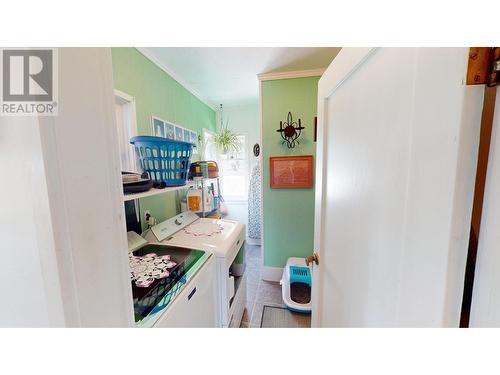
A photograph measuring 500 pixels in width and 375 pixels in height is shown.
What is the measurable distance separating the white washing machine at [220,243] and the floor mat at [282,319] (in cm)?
25

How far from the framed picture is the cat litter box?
967 millimetres

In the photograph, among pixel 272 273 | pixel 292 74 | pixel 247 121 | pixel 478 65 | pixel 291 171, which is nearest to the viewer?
pixel 478 65

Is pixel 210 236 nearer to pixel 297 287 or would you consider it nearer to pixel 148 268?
pixel 148 268

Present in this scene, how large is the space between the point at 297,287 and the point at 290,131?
1.81 m

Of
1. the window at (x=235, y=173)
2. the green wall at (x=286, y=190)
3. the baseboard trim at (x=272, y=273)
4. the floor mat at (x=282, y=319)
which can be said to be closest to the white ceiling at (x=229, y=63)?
the green wall at (x=286, y=190)

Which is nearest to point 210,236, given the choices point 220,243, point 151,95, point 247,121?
point 220,243

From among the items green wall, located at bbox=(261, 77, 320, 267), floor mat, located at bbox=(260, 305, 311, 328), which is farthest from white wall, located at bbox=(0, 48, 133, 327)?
green wall, located at bbox=(261, 77, 320, 267)

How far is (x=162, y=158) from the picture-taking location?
1292 millimetres

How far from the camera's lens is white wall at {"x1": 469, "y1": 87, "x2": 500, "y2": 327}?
0.29 metres

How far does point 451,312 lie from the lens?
35cm
